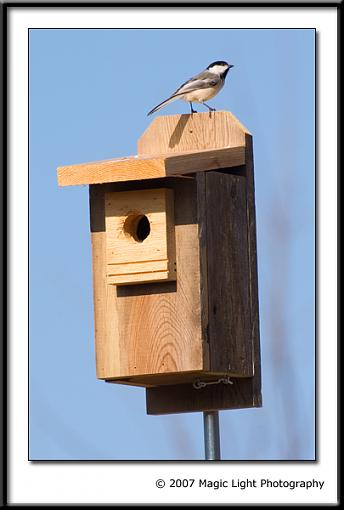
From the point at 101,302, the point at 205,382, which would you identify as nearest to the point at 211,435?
the point at 205,382

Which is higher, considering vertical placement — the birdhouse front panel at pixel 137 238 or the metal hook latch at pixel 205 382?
the birdhouse front panel at pixel 137 238

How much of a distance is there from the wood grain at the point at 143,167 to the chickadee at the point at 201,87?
76 centimetres

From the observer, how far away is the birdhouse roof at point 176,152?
589 cm

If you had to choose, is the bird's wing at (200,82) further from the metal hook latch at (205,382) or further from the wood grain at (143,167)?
the metal hook latch at (205,382)

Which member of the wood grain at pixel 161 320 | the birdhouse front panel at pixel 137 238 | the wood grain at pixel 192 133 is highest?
the wood grain at pixel 192 133

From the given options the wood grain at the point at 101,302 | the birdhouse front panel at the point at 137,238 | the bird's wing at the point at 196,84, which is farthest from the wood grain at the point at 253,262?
→ the bird's wing at the point at 196,84

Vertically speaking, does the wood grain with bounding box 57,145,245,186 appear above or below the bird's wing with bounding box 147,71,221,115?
below

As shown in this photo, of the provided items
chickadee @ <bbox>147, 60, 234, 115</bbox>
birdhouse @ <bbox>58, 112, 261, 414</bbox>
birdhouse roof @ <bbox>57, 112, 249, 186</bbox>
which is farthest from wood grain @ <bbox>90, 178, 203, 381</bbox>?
chickadee @ <bbox>147, 60, 234, 115</bbox>

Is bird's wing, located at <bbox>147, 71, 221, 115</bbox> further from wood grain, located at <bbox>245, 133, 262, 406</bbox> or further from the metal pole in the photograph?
the metal pole

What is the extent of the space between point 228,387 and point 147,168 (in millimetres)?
975

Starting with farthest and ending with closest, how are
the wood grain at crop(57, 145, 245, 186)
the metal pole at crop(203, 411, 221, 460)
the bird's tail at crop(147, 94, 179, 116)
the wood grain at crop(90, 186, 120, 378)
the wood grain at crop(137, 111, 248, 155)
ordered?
the bird's tail at crop(147, 94, 179, 116), the wood grain at crop(137, 111, 248, 155), the wood grain at crop(90, 186, 120, 378), the wood grain at crop(57, 145, 245, 186), the metal pole at crop(203, 411, 221, 460)

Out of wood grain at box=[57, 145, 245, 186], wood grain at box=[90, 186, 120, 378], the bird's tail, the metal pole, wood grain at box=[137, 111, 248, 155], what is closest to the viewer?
the metal pole

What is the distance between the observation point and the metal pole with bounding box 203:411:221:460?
18.1ft

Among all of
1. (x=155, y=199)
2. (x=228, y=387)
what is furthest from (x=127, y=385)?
(x=155, y=199)
